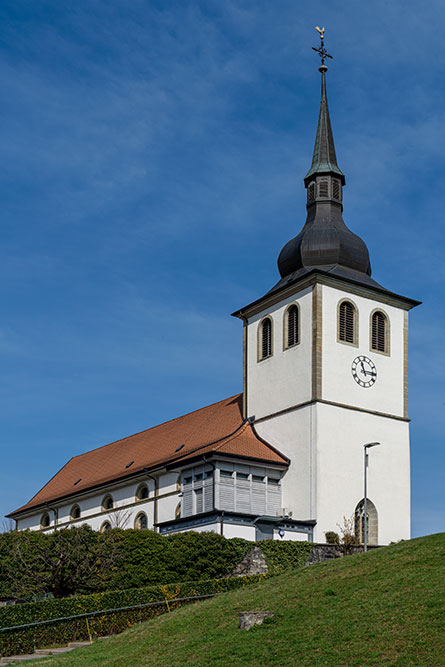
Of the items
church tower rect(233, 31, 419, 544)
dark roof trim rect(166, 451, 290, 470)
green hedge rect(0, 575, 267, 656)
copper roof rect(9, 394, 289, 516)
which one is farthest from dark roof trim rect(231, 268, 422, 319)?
green hedge rect(0, 575, 267, 656)

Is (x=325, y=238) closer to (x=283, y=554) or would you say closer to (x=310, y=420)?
(x=310, y=420)

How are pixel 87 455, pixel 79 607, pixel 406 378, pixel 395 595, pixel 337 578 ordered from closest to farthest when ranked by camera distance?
pixel 395 595 → pixel 337 578 → pixel 79 607 → pixel 406 378 → pixel 87 455

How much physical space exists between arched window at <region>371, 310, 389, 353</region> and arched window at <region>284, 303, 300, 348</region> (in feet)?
12.1

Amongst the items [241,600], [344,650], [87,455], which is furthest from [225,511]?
[87,455]

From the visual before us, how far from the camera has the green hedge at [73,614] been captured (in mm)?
26516

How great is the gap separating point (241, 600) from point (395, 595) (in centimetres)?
521

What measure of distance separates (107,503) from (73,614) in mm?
26235

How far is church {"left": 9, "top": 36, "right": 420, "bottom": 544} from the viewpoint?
4159cm

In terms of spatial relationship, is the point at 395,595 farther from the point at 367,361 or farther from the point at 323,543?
the point at 367,361

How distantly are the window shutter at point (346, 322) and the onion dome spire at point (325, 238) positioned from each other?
1.50m

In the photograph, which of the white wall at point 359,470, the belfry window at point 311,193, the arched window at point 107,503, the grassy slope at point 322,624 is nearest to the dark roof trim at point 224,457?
the white wall at point 359,470

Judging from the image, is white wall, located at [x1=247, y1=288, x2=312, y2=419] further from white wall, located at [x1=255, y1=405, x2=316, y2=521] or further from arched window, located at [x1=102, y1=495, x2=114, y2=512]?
arched window, located at [x1=102, y1=495, x2=114, y2=512]

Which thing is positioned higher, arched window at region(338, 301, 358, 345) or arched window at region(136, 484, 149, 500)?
arched window at region(338, 301, 358, 345)

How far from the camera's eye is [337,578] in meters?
24.0
